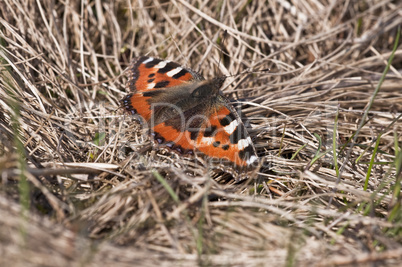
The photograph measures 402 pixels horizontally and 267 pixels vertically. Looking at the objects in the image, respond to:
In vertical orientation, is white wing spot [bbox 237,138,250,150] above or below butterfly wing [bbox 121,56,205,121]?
below

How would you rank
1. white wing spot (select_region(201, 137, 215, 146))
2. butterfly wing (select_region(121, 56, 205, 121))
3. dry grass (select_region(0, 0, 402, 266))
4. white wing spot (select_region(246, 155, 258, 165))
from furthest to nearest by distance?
butterfly wing (select_region(121, 56, 205, 121))
white wing spot (select_region(201, 137, 215, 146))
white wing spot (select_region(246, 155, 258, 165))
dry grass (select_region(0, 0, 402, 266))

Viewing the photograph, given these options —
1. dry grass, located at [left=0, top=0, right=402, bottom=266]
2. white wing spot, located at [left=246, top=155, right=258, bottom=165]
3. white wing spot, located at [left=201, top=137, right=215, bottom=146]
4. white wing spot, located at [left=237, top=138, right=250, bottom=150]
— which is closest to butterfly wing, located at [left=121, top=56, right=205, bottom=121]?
dry grass, located at [left=0, top=0, right=402, bottom=266]

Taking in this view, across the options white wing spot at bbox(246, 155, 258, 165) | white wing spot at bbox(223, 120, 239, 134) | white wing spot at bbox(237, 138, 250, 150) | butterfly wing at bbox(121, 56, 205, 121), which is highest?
butterfly wing at bbox(121, 56, 205, 121)

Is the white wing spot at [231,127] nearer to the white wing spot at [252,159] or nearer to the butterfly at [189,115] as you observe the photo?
the butterfly at [189,115]

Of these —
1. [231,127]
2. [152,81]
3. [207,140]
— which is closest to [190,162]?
[207,140]

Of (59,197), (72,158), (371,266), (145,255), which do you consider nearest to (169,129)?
(72,158)

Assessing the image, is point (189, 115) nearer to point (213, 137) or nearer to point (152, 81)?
point (213, 137)

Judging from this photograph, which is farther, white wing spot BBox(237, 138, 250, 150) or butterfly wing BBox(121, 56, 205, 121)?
butterfly wing BBox(121, 56, 205, 121)

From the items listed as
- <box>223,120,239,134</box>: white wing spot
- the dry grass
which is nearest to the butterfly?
<box>223,120,239,134</box>: white wing spot

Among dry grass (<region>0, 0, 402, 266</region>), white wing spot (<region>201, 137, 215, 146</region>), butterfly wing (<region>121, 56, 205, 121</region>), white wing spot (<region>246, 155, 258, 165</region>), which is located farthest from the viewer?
butterfly wing (<region>121, 56, 205, 121</region>)

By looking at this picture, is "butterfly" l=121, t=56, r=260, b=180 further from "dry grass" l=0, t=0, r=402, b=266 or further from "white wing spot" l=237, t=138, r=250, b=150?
"dry grass" l=0, t=0, r=402, b=266
